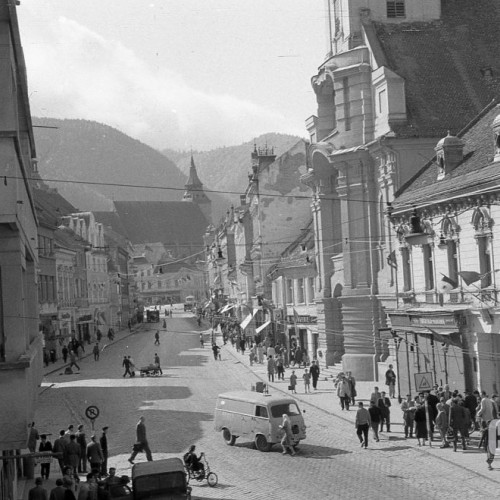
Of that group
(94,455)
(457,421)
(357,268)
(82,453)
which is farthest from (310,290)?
(94,455)

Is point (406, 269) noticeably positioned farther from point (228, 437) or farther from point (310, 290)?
point (310, 290)

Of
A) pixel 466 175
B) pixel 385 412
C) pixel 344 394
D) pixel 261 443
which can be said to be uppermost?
pixel 466 175

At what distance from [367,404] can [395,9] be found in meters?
20.0

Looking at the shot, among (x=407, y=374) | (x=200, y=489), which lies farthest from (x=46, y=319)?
(x=200, y=489)

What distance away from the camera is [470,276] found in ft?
90.5

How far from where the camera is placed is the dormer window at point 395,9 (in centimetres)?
4350

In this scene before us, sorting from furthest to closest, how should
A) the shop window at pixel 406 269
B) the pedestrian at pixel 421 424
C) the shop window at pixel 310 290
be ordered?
the shop window at pixel 310 290, the shop window at pixel 406 269, the pedestrian at pixel 421 424

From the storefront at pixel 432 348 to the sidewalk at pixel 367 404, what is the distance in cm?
150

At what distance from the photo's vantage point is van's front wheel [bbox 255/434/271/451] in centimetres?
2519

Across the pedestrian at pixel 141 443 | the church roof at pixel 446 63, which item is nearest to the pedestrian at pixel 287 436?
the pedestrian at pixel 141 443

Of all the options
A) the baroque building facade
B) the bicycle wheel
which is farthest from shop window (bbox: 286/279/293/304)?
the bicycle wheel

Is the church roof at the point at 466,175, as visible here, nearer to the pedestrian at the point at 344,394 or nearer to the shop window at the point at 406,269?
the shop window at the point at 406,269

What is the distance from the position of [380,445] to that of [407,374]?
8799 millimetres

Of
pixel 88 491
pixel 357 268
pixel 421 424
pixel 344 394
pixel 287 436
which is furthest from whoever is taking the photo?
pixel 357 268
